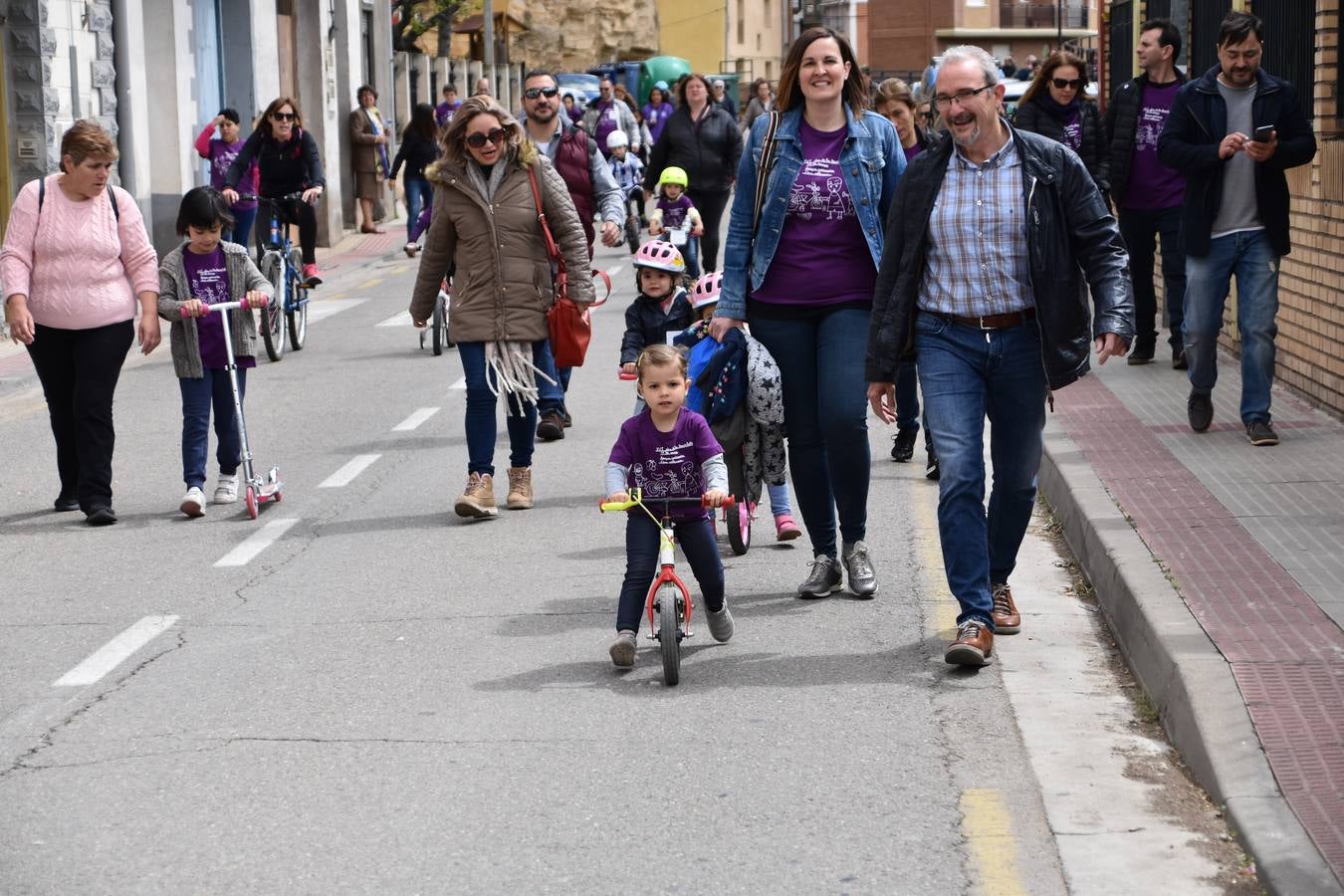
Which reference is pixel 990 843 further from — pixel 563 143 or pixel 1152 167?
pixel 563 143

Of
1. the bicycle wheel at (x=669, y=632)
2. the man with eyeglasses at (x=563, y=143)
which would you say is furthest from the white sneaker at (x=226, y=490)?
the bicycle wheel at (x=669, y=632)

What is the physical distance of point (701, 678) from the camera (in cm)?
688

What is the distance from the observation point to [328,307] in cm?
2219

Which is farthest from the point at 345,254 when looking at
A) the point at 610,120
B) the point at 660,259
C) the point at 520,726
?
the point at 520,726

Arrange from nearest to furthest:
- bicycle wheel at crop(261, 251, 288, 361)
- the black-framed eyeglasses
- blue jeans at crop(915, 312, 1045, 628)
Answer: the black-framed eyeglasses
blue jeans at crop(915, 312, 1045, 628)
bicycle wheel at crop(261, 251, 288, 361)

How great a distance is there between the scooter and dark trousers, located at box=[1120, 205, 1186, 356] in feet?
18.0

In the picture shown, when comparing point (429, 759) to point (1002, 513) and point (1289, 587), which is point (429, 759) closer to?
point (1002, 513)

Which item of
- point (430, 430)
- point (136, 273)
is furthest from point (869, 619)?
point (430, 430)

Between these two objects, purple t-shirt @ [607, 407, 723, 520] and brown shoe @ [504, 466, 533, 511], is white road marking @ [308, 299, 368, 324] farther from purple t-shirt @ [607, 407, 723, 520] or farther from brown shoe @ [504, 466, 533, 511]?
purple t-shirt @ [607, 407, 723, 520]

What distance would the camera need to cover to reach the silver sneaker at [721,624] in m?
7.24

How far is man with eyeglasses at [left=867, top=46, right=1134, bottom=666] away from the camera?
6711mm

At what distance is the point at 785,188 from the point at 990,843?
115 inches

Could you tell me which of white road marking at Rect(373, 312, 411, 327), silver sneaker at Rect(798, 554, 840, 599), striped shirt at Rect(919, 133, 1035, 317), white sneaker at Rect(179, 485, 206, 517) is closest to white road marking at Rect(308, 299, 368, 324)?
white road marking at Rect(373, 312, 411, 327)

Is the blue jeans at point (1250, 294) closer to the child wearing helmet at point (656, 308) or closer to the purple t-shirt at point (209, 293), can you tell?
the child wearing helmet at point (656, 308)
